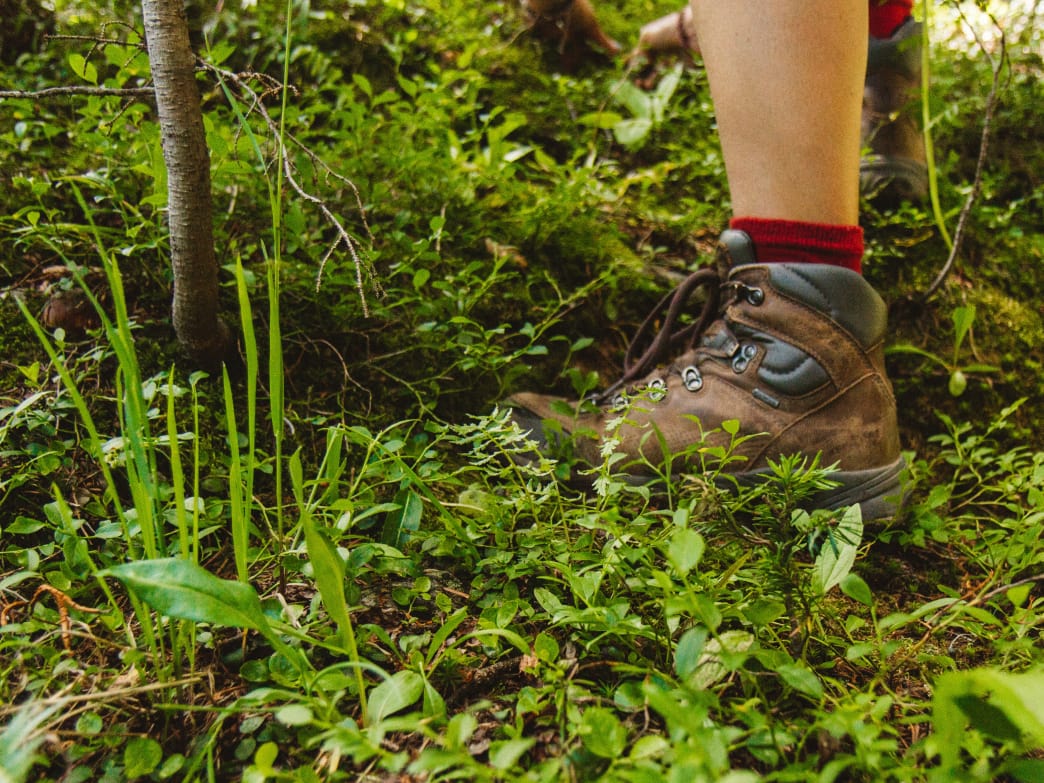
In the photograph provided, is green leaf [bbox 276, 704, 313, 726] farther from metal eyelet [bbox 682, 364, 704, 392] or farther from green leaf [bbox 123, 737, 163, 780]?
metal eyelet [bbox 682, 364, 704, 392]

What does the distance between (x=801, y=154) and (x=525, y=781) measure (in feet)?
4.46

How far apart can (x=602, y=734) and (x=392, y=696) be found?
0.27 meters

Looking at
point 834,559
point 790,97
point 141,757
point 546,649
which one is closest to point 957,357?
point 790,97

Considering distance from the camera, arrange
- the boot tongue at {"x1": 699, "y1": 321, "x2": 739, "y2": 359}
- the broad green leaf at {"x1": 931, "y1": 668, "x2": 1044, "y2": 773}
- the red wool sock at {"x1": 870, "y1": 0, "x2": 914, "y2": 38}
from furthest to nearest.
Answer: the red wool sock at {"x1": 870, "y1": 0, "x2": 914, "y2": 38} → the boot tongue at {"x1": 699, "y1": 321, "x2": 739, "y2": 359} → the broad green leaf at {"x1": 931, "y1": 668, "x2": 1044, "y2": 773}

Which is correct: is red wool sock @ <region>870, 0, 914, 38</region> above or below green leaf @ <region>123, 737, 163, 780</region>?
above

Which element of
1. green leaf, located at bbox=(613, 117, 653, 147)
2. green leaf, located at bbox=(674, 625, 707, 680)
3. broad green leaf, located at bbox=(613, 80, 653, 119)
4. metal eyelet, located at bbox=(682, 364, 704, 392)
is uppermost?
broad green leaf, located at bbox=(613, 80, 653, 119)

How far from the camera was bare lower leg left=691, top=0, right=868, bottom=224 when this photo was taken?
142cm

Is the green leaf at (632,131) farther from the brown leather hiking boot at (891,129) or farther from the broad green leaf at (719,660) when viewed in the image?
the broad green leaf at (719,660)

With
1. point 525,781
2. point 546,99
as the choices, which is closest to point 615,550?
point 525,781

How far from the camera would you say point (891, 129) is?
7.36 ft

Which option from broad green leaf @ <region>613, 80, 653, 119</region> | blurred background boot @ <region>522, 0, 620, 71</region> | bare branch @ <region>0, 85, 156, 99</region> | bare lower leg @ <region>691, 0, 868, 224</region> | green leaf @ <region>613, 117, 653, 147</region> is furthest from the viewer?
blurred background boot @ <region>522, 0, 620, 71</region>

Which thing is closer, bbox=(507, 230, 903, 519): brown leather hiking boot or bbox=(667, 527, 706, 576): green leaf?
bbox=(667, 527, 706, 576): green leaf

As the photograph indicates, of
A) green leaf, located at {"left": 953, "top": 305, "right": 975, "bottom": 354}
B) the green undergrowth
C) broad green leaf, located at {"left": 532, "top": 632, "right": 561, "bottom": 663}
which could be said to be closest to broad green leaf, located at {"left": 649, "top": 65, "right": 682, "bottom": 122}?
the green undergrowth

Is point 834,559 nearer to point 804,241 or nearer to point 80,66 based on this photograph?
point 804,241
